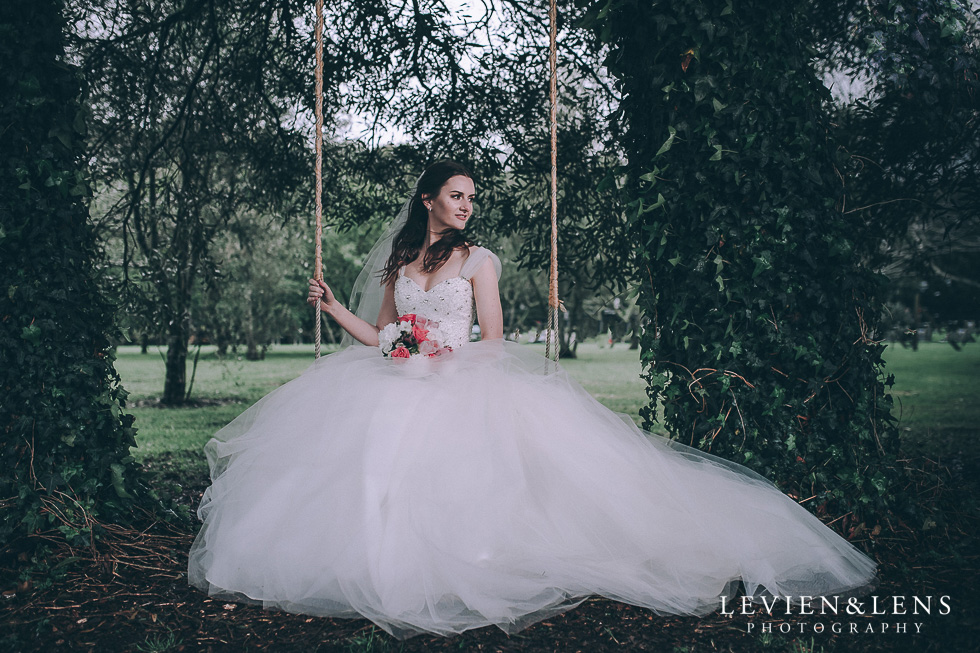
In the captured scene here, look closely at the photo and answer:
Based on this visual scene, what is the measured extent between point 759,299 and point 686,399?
60 centimetres

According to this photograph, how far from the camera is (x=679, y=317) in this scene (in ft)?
10.1

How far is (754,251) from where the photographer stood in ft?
9.63

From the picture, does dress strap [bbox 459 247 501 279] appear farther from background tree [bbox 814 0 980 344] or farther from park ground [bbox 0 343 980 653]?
background tree [bbox 814 0 980 344]

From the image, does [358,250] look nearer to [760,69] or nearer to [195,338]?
[195,338]

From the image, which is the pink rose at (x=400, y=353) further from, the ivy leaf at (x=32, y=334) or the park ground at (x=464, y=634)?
the ivy leaf at (x=32, y=334)

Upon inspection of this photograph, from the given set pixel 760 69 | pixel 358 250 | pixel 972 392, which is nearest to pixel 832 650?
pixel 760 69

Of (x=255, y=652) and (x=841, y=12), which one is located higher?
(x=841, y=12)

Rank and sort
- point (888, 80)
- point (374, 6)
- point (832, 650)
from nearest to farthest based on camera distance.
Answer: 1. point (832, 650)
2. point (888, 80)
3. point (374, 6)

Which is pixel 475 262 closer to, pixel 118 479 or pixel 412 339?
pixel 412 339

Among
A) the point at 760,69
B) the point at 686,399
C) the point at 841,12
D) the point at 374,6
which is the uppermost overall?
the point at 374,6

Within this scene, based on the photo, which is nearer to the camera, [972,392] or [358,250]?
[972,392]

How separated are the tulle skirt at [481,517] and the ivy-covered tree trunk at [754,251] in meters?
0.35

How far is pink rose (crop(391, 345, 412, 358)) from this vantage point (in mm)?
3227

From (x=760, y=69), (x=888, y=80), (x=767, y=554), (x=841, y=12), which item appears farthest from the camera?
(x=841, y=12)
